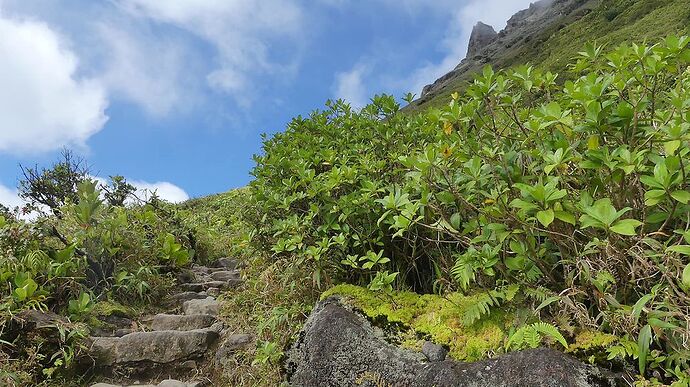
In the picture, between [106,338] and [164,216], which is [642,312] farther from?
[164,216]

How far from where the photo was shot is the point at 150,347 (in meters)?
5.02

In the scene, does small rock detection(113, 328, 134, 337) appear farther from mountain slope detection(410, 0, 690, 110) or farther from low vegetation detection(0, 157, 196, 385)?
mountain slope detection(410, 0, 690, 110)

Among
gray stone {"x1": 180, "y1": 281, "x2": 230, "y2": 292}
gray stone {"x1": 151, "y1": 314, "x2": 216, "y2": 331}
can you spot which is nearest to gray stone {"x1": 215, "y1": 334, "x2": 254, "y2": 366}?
gray stone {"x1": 151, "y1": 314, "x2": 216, "y2": 331}

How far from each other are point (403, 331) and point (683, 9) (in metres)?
40.8

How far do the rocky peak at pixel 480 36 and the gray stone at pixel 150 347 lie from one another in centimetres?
13066

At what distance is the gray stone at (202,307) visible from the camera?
19.9ft

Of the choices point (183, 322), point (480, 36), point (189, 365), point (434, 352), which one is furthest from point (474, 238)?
point (480, 36)

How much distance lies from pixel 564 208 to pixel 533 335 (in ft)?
2.36

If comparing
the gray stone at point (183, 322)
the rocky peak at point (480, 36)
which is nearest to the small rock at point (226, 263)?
the gray stone at point (183, 322)

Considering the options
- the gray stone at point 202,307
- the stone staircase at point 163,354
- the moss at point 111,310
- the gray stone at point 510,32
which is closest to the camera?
the stone staircase at point 163,354

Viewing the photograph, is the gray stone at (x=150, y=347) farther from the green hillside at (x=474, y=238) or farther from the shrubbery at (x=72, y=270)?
the shrubbery at (x=72, y=270)

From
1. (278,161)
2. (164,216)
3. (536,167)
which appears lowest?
(536,167)

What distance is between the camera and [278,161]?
4.75m

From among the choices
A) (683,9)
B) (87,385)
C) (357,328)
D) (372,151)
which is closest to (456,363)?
(357,328)
